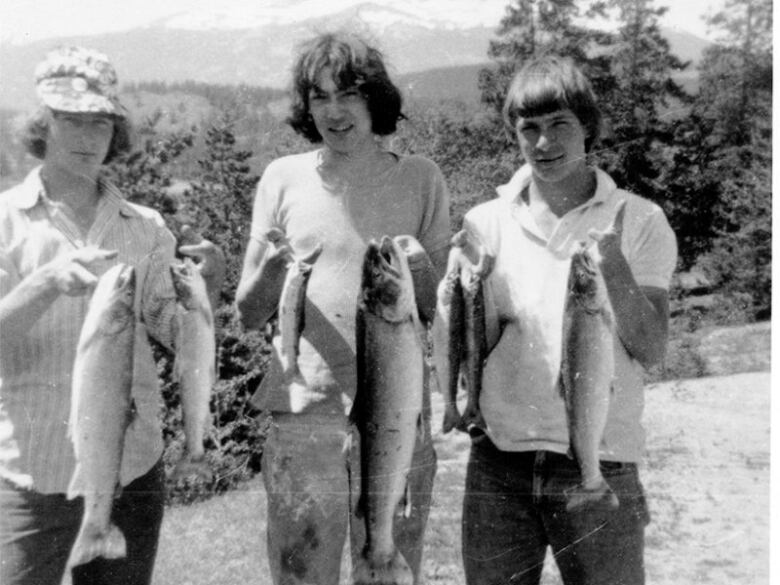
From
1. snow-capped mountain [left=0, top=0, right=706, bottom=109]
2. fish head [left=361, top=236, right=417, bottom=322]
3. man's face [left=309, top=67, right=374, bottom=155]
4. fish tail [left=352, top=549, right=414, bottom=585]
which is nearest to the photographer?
fish head [left=361, top=236, right=417, bottom=322]

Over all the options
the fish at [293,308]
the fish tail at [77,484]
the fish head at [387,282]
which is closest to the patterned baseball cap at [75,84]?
the fish at [293,308]

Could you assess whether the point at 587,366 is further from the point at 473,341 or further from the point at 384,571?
the point at 384,571

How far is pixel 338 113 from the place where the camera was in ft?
11.5

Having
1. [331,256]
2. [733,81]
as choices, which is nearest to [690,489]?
[733,81]

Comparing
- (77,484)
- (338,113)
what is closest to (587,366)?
(338,113)

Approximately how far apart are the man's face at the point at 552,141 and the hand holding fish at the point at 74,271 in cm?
180

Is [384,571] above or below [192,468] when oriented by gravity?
below

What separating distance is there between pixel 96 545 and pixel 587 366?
2090 millimetres

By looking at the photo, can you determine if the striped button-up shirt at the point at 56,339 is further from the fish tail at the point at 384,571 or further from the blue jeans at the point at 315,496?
the fish tail at the point at 384,571

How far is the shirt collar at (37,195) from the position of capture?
3.30 m

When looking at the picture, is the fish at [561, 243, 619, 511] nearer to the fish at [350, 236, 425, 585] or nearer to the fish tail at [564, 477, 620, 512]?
the fish tail at [564, 477, 620, 512]

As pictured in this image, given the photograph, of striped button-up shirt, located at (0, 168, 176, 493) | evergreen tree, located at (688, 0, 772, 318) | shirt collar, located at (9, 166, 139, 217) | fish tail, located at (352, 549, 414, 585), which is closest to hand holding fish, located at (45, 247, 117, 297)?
striped button-up shirt, located at (0, 168, 176, 493)

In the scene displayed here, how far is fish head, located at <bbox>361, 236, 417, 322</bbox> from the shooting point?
3051 mm

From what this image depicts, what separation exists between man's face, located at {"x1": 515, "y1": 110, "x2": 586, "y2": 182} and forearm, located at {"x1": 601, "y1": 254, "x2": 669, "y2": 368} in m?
0.56
